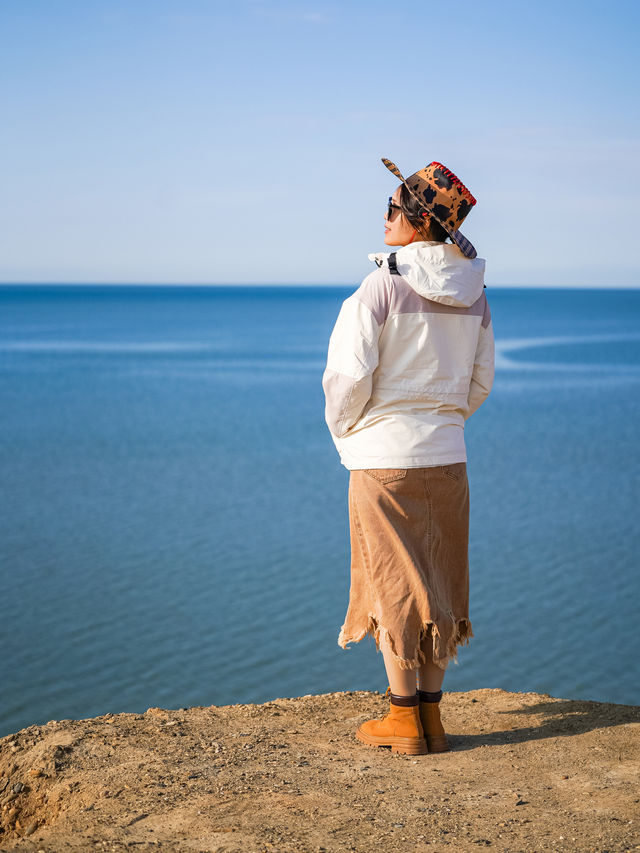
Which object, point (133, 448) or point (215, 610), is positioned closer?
point (215, 610)

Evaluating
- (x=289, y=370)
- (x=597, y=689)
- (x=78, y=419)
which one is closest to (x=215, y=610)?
(x=597, y=689)

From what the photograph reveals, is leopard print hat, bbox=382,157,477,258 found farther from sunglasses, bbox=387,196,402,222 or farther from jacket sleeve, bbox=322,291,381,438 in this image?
jacket sleeve, bbox=322,291,381,438

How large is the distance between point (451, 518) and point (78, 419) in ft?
52.5

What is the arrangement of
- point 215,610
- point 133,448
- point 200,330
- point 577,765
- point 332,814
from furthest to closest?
point 200,330, point 133,448, point 215,610, point 577,765, point 332,814

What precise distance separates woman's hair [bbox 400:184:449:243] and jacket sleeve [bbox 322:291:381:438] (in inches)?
14.3

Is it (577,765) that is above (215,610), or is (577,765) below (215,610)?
above

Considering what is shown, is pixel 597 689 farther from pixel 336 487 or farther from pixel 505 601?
pixel 336 487

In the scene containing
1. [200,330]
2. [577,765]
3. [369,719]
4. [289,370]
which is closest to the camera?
[577,765]

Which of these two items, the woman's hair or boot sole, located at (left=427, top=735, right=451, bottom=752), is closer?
the woman's hair

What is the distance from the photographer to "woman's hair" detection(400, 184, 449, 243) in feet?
10.7

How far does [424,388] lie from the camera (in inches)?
129

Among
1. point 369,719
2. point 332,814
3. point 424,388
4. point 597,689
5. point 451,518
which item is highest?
point 424,388

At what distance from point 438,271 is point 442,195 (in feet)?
0.88

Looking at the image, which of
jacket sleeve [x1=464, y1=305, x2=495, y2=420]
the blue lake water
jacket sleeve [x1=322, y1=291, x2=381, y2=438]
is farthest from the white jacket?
the blue lake water
